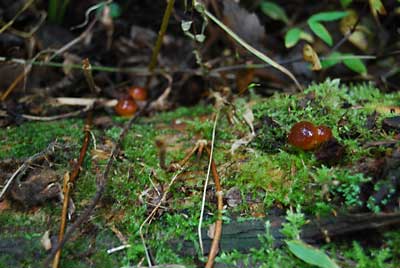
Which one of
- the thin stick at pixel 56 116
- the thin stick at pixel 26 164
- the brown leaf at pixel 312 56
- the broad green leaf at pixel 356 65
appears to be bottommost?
the thin stick at pixel 56 116

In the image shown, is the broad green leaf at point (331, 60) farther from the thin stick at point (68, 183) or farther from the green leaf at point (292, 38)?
the thin stick at point (68, 183)

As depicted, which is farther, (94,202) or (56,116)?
(56,116)

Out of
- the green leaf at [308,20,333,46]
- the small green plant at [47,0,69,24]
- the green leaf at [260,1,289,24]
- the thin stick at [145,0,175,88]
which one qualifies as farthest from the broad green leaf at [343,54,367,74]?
the small green plant at [47,0,69,24]

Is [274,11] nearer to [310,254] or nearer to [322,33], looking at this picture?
[322,33]

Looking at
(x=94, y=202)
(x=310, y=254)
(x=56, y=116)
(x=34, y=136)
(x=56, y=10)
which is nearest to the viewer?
(x=310, y=254)

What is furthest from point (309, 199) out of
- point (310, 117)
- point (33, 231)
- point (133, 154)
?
point (33, 231)

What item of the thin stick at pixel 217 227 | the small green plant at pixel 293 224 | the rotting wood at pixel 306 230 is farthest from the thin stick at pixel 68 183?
the small green plant at pixel 293 224

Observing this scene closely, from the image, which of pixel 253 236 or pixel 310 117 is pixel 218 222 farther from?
pixel 310 117

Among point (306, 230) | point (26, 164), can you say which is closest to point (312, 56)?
point (306, 230)
